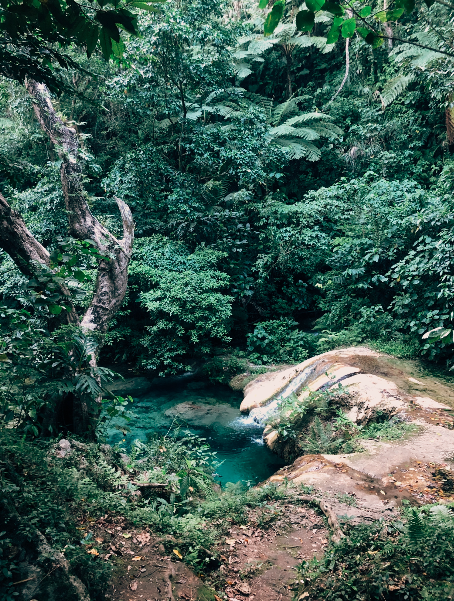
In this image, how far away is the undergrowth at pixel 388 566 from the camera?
7.43ft

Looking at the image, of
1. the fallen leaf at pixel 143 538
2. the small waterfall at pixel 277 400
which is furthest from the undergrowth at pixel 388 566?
the small waterfall at pixel 277 400

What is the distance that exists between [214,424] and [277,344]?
346 cm

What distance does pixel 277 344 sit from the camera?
10.6 metres

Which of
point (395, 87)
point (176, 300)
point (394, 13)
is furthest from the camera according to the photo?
point (395, 87)

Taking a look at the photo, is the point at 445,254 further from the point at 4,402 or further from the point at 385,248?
the point at 4,402

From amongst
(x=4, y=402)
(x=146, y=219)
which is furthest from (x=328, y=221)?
(x=4, y=402)

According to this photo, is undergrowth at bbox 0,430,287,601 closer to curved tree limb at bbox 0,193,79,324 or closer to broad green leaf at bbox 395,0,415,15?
curved tree limb at bbox 0,193,79,324

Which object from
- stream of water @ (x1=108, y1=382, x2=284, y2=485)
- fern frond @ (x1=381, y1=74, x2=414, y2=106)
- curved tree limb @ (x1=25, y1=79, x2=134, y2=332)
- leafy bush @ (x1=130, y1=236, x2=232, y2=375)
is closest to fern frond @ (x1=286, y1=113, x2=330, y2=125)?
fern frond @ (x1=381, y1=74, x2=414, y2=106)

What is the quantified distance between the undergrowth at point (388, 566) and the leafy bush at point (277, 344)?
736cm

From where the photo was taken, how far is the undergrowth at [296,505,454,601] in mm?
2266

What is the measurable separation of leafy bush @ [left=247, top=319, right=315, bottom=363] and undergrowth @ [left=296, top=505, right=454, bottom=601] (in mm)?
7356

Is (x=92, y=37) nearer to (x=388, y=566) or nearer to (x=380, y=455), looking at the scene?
(x=388, y=566)

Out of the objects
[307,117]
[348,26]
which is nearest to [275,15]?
[348,26]

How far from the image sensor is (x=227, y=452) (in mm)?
6648
